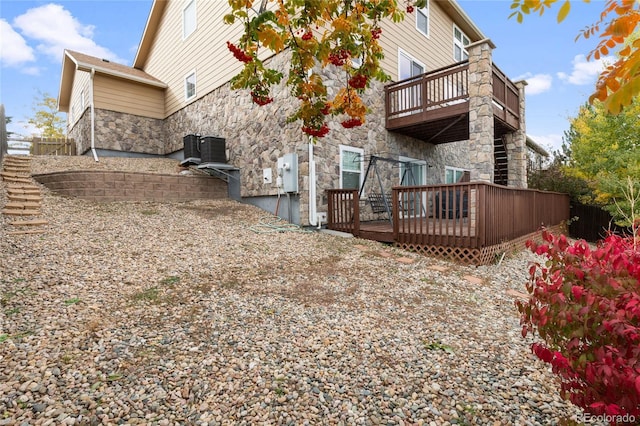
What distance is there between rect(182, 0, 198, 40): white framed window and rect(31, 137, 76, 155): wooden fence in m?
7.90

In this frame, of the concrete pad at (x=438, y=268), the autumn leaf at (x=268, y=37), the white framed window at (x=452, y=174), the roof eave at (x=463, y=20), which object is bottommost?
the concrete pad at (x=438, y=268)

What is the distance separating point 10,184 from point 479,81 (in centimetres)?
1049

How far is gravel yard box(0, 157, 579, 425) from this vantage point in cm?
191

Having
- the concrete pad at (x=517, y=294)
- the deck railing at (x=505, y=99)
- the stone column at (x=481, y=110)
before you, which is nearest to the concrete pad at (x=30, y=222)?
the concrete pad at (x=517, y=294)

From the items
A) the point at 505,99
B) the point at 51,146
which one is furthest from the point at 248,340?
the point at 51,146

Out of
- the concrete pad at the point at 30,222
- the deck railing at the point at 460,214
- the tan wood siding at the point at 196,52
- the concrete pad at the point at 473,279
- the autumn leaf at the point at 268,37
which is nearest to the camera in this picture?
the autumn leaf at the point at 268,37

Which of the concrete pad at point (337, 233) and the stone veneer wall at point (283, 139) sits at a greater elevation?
the stone veneer wall at point (283, 139)

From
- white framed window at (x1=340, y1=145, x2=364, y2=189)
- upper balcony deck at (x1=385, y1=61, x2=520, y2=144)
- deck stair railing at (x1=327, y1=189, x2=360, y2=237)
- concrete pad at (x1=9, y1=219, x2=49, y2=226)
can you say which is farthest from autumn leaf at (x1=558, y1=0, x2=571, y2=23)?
upper balcony deck at (x1=385, y1=61, x2=520, y2=144)

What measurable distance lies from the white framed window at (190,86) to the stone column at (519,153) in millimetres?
10297

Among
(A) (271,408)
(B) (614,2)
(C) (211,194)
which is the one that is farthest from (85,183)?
(B) (614,2)

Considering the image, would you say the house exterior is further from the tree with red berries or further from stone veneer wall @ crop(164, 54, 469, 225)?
the tree with red berries

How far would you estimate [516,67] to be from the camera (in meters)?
9.23

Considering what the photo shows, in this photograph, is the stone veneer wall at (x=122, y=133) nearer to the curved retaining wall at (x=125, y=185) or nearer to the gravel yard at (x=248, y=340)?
the curved retaining wall at (x=125, y=185)

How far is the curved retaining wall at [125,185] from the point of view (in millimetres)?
7449
